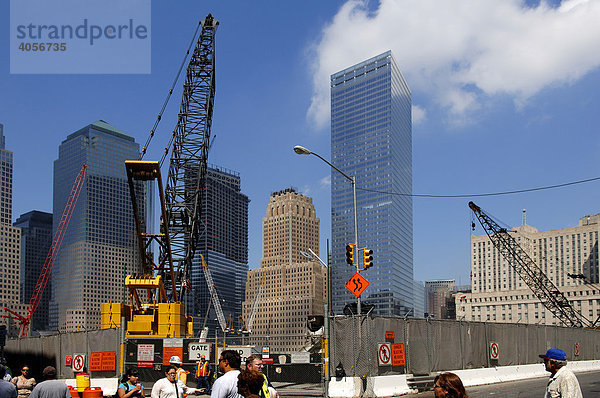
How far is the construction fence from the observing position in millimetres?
22344

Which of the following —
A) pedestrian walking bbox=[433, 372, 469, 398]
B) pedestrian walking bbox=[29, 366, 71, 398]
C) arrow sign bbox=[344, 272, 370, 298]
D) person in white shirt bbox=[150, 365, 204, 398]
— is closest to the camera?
pedestrian walking bbox=[433, 372, 469, 398]

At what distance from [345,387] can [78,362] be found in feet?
37.6

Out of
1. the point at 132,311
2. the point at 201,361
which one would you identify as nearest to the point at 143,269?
the point at 132,311

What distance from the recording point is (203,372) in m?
24.8

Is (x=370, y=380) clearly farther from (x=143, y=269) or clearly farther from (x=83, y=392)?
(x=143, y=269)

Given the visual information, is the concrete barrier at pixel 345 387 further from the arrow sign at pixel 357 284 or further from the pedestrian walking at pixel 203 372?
the pedestrian walking at pixel 203 372

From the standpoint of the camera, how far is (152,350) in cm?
2505

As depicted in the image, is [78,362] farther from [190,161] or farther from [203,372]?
[190,161]

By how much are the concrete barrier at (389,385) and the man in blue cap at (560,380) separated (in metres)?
14.9

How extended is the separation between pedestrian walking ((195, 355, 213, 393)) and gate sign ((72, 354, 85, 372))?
4.92m

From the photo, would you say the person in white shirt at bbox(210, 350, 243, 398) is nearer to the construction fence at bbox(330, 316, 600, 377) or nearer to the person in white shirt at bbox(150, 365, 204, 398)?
the person in white shirt at bbox(150, 365, 204, 398)

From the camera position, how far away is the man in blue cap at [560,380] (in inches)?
306

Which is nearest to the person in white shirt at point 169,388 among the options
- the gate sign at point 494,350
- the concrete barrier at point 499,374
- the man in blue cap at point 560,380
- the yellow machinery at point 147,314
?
the man in blue cap at point 560,380

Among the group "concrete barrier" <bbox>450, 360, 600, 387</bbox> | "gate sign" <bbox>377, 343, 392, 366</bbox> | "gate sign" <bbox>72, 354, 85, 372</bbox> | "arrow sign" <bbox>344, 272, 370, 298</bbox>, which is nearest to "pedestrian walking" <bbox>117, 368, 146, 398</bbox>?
"gate sign" <bbox>377, 343, 392, 366</bbox>
